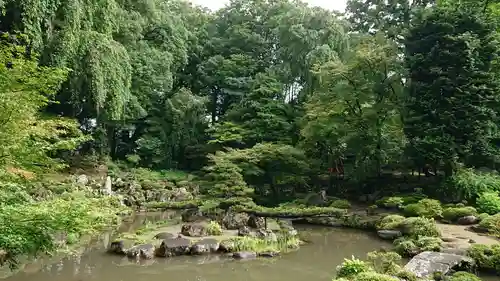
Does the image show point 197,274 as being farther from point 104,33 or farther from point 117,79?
point 104,33

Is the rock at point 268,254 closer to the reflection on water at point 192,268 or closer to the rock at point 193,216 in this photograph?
the reflection on water at point 192,268

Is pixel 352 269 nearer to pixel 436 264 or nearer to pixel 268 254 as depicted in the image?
pixel 436 264

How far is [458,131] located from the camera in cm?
1505

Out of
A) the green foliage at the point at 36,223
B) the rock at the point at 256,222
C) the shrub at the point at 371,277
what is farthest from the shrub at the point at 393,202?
the green foliage at the point at 36,223

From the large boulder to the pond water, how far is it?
5.43 ft

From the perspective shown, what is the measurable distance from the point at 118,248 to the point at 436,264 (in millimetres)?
7040

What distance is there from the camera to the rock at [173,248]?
981 cm

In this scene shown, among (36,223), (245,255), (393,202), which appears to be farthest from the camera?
(393,202)

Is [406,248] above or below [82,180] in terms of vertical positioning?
below

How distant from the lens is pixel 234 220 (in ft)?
40.7

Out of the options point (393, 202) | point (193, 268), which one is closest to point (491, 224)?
point (393, 202)

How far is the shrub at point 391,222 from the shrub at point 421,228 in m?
0.49

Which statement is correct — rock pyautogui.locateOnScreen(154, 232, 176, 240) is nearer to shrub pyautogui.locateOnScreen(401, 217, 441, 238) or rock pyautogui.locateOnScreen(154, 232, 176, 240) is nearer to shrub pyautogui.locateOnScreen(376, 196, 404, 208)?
shrub pyautogui.locateOnScreen(401, 217, 441, 238)

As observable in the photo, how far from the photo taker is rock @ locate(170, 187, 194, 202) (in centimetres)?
1842
